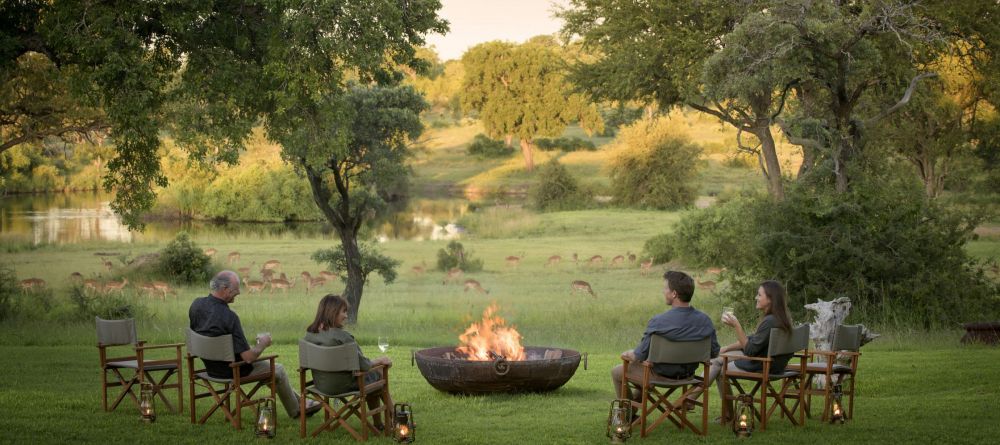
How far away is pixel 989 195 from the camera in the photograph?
43.8 metres

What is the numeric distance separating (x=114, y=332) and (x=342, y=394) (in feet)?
8.27

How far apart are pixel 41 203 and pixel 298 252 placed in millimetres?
33322

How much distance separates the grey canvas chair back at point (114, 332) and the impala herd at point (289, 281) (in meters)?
15.1

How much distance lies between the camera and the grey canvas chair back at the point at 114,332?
32.7ft

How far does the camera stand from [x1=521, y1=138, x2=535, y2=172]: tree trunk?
3162 inches

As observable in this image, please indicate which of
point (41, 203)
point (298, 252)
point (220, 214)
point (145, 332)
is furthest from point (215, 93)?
point (41, 203)

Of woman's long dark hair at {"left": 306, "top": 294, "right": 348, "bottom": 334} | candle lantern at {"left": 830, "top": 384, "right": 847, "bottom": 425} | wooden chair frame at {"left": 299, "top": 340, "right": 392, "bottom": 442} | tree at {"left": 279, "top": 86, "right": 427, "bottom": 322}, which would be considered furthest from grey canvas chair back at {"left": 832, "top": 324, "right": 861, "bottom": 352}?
tree at {"left": 279, "top": 86, "right": 427, "bottom": 322}

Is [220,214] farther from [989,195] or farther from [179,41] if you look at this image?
[179,41]

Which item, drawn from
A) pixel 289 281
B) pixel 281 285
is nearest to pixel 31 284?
pixel 281 285

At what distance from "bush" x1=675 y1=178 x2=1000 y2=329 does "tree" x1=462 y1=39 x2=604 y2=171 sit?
188 ft

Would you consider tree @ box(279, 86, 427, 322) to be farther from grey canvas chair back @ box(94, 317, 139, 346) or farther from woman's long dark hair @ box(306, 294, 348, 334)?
woman's long dark hair @ box(306, 294, 348, 334)

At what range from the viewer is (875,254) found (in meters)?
20.1

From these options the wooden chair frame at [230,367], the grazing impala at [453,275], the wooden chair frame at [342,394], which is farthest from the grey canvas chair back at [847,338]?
the grazing impala at [453,275]

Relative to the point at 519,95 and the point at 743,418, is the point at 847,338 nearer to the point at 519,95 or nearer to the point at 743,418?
the point at 743,418
